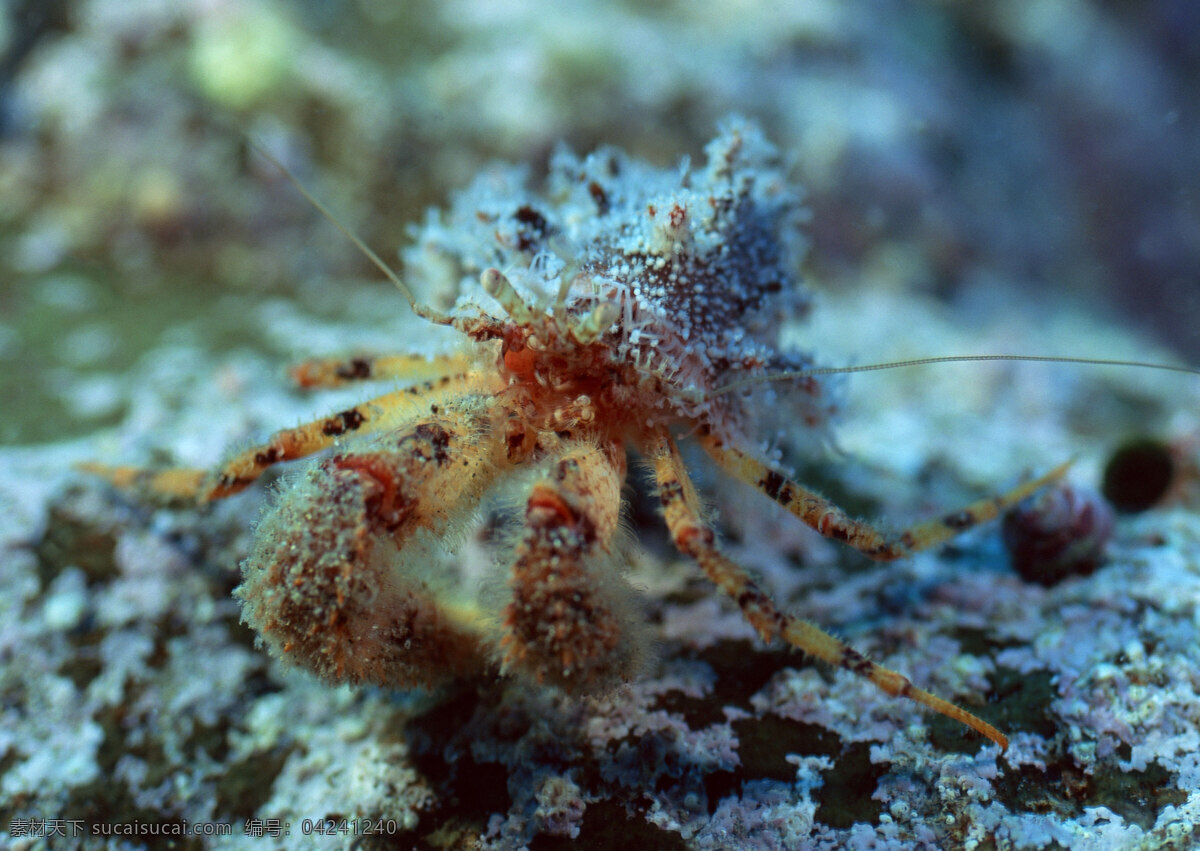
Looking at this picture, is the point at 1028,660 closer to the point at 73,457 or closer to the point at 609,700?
the point at 609,700

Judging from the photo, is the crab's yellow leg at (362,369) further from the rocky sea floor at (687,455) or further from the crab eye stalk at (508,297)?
the crab eye stalk at (508,297)

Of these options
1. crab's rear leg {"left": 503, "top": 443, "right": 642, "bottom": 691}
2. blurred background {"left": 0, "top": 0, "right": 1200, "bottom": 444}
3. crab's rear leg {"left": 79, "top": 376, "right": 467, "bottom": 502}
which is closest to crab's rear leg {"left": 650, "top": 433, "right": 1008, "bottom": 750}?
crab's rear leg {"left": 503, "top": 443, "right": 642, "bottom": 691}

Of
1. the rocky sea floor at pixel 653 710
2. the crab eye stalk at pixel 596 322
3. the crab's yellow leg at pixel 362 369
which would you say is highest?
the crab's yellow leg at pixel 362 369

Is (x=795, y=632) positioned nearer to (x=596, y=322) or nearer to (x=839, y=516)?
(x=839, y=516)

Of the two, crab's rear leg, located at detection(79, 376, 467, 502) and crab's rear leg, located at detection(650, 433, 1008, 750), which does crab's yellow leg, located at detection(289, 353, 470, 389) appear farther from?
crab's rear leg, located at detection(650, 433, 1008, 750)

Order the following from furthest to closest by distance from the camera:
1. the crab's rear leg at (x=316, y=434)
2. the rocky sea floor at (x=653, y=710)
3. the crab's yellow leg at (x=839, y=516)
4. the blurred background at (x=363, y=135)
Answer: the blurred background at (x=363, y=135) → the crab's rear leg at (x=316, y=434) → the crab's yellow leg at (x=839, y=516) → the rocky sea floor at (x=653, y=710)

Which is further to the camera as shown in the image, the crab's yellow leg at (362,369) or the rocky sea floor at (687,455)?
the crab's yellow leg at (362,369)

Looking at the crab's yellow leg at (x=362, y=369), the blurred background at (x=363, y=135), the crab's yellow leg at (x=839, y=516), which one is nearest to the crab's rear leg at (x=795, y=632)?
the crab's yellow leg at (x=839, y=516)
